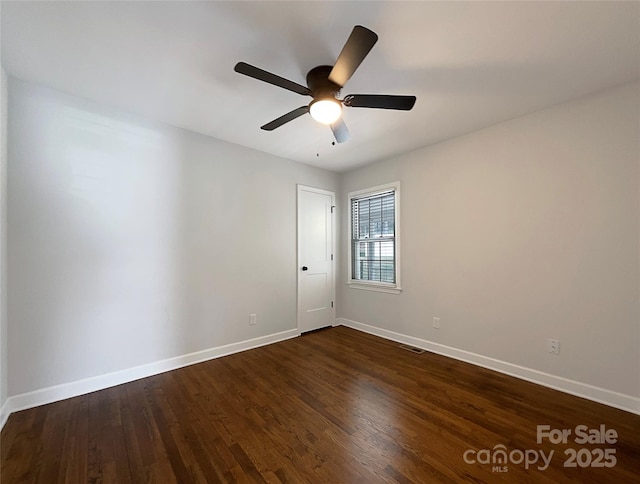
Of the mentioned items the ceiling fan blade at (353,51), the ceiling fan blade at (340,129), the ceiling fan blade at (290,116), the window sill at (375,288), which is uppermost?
the ceiling fan blade at (353,51)

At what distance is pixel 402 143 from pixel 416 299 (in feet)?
6.65

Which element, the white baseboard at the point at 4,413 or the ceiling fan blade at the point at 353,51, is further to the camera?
the white baseboard at the point at 4,413

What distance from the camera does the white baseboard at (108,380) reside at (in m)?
2.09

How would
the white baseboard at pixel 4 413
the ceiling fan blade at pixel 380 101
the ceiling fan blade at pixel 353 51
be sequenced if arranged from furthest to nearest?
the white baseboard at pixel 4 413
the ceiling fan blade at pixel 380 101
the ceiling fan blade at pixel 353 51

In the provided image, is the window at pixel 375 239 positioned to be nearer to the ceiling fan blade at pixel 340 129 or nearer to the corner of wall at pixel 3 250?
the ceiling fan blade at pixel 340 129

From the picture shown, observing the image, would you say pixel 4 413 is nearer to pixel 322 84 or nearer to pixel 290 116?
pixel 290 116

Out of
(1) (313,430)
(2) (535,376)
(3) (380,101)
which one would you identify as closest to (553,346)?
(2) (535,376)

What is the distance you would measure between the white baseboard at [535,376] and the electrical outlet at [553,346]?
22 cm

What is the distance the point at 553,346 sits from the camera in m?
2.43

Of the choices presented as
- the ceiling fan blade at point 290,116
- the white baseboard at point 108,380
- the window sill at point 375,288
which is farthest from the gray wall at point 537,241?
the white baseboard at point 108,380

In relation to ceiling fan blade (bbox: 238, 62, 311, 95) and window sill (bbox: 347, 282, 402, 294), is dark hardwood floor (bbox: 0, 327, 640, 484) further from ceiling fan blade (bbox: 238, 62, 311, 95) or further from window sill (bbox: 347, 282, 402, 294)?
ceiling fan blade (bbox: 238, 62, 311, 95)

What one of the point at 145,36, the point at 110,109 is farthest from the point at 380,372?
the point at 110,109

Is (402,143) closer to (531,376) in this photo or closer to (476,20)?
(476,20)

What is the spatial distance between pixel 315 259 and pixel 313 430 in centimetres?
258
